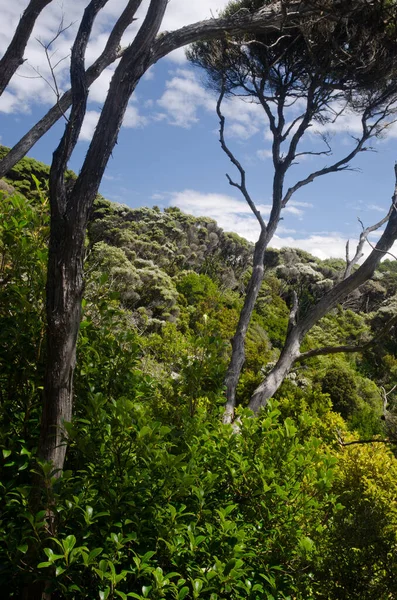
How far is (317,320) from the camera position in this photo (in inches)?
176

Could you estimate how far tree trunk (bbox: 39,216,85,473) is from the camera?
214 centimetres

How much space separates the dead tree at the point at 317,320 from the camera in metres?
4.28

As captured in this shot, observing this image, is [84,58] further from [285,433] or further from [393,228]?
[393,228]

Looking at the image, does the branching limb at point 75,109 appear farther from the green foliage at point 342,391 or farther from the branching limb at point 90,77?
the green foliage at point 342,391

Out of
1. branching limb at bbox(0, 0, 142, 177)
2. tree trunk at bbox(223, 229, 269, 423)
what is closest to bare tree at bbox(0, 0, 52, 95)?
branching limb at bbox(0, 0, 142, 177)

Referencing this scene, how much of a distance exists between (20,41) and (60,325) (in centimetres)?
255

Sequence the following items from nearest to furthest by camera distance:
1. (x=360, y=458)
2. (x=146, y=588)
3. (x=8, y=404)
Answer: (x=146, y=588), (x=8, y=404), (x=360, y=458)

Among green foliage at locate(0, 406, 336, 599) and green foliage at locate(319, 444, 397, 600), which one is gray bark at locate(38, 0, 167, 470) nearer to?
green foliage at locate(0, 406, 336, 599)

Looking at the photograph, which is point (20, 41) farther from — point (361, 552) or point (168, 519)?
point (361, 552)

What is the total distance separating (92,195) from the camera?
224cm

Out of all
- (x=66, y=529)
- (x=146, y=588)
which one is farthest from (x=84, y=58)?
(x=146, y=588)

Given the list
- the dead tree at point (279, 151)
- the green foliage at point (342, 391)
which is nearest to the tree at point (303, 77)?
the dead tree at point (279, 151)

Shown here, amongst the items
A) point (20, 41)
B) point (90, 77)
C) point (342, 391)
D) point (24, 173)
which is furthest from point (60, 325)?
point (24, 173)

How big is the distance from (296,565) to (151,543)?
72 cm
